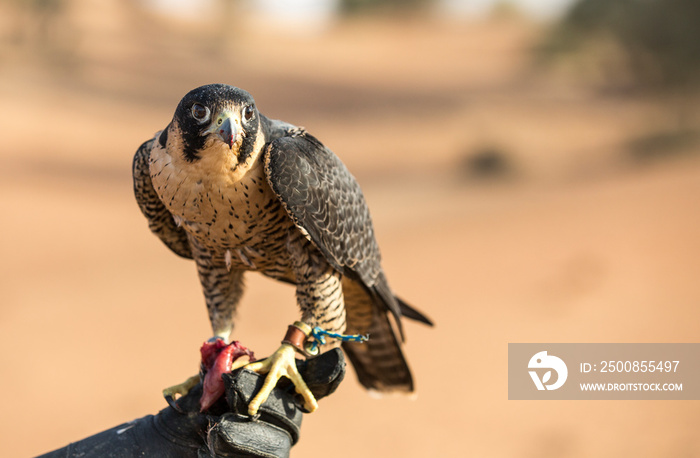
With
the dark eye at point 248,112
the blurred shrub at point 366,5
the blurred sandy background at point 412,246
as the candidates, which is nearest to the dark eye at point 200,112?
the dark eye at point 248,112

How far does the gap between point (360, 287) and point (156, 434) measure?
1.20 meters

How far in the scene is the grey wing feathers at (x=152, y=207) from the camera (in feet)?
9.06

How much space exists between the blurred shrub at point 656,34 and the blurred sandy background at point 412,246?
0.90 metres

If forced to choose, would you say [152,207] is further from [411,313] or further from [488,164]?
[488,164]

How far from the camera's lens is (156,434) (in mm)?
2408

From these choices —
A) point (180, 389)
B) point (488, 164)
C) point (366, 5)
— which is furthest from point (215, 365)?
point (366, 5)

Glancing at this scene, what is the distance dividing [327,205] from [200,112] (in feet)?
2.15

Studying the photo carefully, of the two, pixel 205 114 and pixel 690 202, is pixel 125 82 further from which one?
pixel 205 114

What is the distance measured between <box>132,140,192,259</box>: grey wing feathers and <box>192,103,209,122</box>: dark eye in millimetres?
477

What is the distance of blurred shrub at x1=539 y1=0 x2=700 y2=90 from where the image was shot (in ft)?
59.8

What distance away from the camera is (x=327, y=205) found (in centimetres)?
266

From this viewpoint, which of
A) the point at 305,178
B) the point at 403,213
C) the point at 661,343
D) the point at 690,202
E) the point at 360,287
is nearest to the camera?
the point at 305,178

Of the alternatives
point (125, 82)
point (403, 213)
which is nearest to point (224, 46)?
point (125, 82)

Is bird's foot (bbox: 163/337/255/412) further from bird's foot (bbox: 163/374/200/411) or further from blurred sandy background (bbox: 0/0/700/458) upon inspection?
blurred sandy background (bbox: 0/0/700/458)
